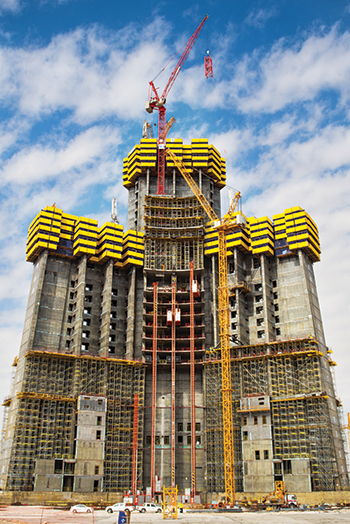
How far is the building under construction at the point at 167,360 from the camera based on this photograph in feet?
370

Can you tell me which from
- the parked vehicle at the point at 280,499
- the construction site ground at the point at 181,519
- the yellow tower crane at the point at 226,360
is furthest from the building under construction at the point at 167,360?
the construction site ground at the point at 181,519

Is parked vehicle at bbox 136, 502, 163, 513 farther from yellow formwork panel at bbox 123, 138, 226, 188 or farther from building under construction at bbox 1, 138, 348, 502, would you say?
yellow formwork panel at bbox 123, 138, 226, 188

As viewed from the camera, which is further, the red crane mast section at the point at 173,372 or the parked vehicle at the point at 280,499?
the red crane mast section at the point at 173,372

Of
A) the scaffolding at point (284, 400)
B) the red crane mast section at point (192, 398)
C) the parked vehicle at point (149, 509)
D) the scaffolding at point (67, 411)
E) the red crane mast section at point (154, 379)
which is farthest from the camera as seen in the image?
the red crane mast section at point (154, 379)

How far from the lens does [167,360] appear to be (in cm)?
13538

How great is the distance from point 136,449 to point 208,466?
669 inches

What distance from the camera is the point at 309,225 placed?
134750 millimetres

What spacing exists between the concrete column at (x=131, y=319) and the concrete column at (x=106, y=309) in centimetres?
Answer: 533

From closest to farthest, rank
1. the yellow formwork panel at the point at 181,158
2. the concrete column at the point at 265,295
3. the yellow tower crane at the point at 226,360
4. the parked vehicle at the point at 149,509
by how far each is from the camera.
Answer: the parked vehicle at the point at 149,509 < the yellow tower crane at the point at 226,360 < the concrete column at the point at 265,295 < the yellow formwork panel at the point at 181,158

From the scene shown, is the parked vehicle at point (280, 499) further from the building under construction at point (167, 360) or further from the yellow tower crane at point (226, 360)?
the yellow tower crane at point (226, 360)

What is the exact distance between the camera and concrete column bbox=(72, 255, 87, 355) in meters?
127

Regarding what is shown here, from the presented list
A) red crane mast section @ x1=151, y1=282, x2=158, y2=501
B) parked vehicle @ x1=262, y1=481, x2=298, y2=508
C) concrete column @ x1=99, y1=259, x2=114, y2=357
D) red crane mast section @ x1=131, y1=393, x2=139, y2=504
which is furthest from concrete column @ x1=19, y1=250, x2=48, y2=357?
parked vehicle @ x1=262, y1=481, x2=298, y2=508

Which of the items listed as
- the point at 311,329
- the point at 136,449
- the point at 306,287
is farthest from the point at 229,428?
the point at 306,287

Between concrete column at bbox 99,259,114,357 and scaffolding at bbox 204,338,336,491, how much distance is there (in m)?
25.4
